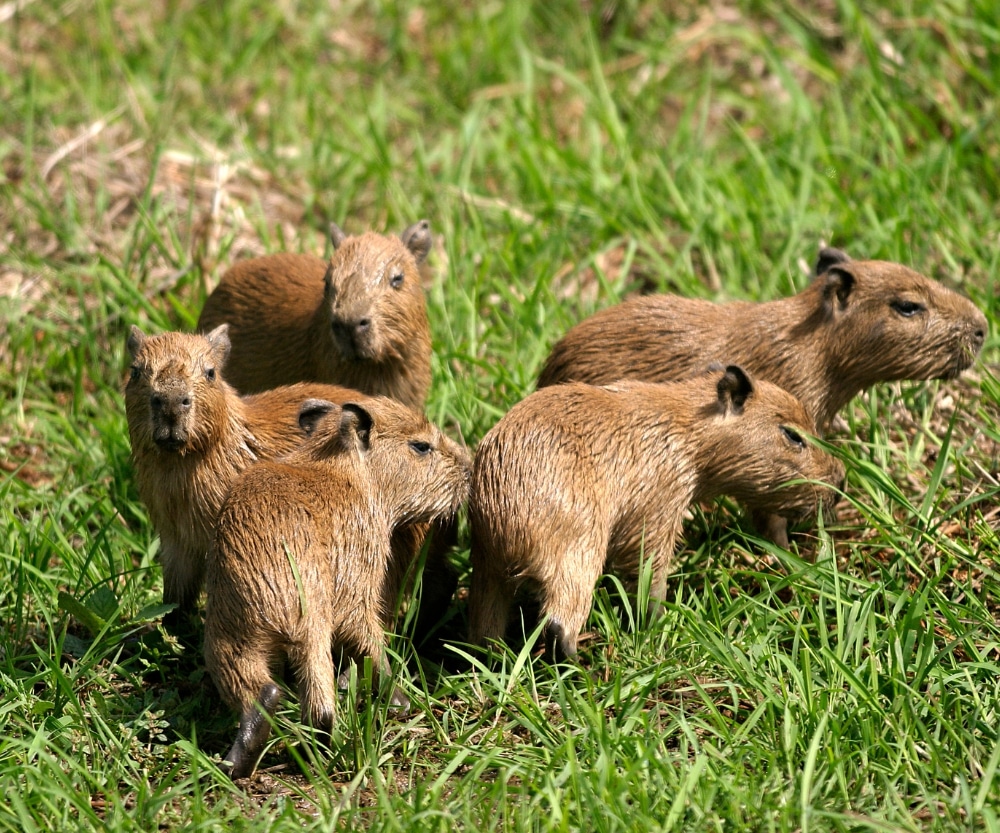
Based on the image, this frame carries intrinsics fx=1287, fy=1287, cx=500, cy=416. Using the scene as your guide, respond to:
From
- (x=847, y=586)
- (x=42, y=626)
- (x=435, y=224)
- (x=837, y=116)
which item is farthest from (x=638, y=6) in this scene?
(x=42, y=626)

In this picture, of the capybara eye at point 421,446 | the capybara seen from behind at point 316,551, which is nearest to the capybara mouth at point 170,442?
the capybara seen from behind at point 316,551

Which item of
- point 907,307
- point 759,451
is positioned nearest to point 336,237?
point 759,451

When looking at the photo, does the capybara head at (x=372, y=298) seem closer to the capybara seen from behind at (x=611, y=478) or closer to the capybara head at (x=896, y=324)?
the capybara seen from behind at (x=611, y=478)

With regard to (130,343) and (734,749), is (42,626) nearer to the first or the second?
(130,343)

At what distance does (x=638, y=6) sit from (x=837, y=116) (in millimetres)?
2438

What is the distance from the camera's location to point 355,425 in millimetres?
5172

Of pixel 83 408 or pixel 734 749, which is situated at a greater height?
pixel 83 408

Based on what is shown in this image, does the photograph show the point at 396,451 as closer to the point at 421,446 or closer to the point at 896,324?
the point at 421,446

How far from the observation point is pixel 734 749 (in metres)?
4.57

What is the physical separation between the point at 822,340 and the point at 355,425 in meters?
2.35

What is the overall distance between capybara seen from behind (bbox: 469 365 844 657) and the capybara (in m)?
0.59

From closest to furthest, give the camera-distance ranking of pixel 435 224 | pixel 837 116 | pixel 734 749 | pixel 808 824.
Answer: pixel 808 824 → pixel 734 749 → pixel 435 224 → pixel 837 116

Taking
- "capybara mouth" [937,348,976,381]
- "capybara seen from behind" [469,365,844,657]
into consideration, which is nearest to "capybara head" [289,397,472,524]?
"capybara seen from behind" [469,365,844,657]

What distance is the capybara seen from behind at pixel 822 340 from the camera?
6070mm
